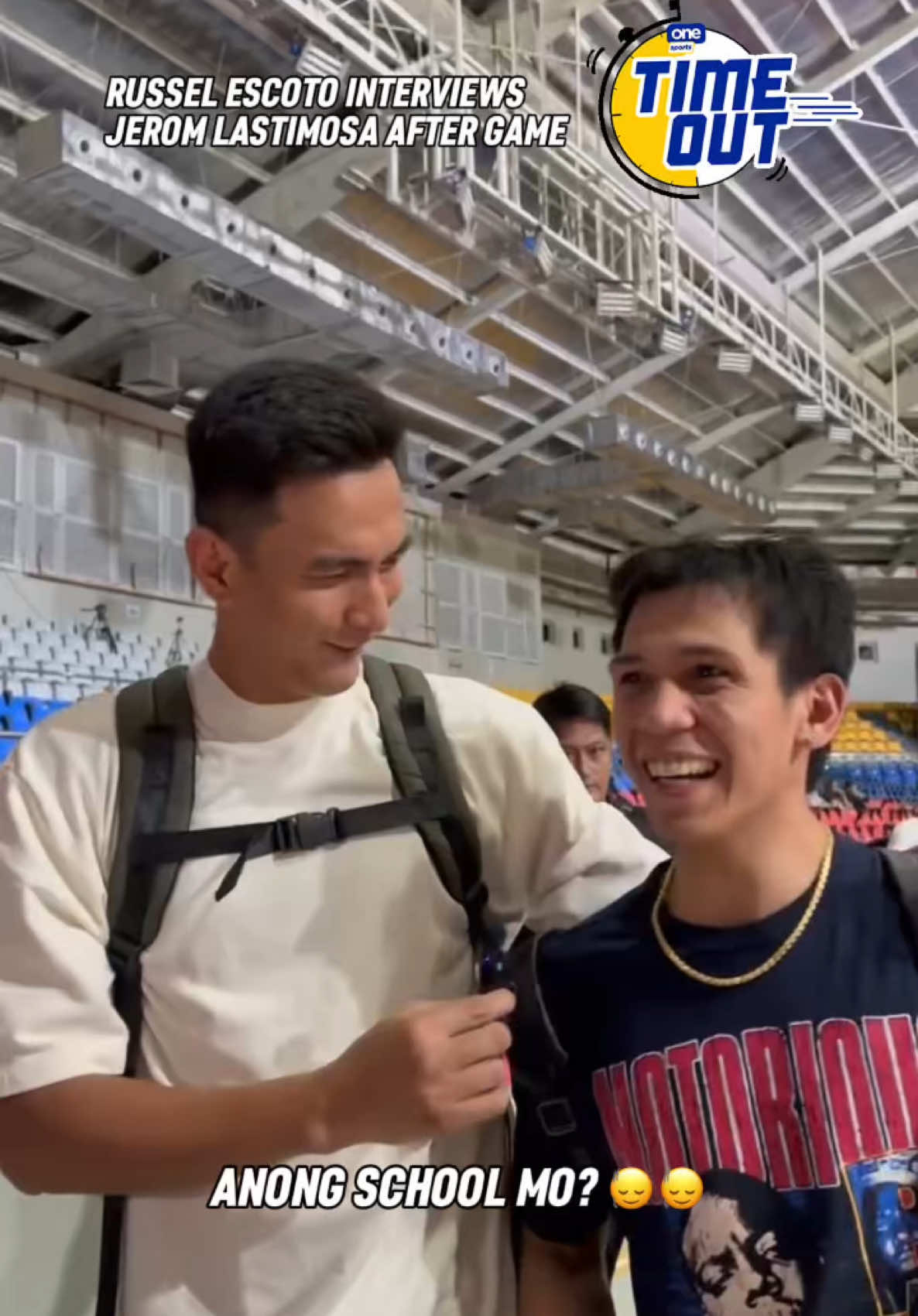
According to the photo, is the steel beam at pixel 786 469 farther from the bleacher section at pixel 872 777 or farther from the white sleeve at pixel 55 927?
the white sleeve at pixel 55 927

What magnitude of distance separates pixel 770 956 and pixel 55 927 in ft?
2.01

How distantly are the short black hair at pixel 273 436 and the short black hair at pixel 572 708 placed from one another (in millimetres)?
2029

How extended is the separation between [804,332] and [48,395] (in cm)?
707

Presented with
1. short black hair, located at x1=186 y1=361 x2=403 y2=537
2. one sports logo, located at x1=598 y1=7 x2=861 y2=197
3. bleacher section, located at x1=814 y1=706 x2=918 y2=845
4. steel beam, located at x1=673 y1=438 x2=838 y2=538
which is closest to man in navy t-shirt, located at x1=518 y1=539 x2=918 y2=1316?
short black hair, located at x1=186 y1=361 x2=403 y2=537

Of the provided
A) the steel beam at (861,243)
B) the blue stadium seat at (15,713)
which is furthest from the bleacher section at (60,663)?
the steel beam at (861,243)

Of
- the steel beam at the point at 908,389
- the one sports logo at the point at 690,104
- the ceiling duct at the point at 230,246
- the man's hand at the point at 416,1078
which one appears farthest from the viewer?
the steel beam at the point at 908,389

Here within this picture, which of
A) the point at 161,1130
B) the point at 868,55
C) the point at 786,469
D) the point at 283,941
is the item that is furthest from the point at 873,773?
the point at 161,1130

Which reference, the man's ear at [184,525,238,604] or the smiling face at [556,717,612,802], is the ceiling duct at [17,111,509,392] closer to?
the smiling face at [556,717,612,802]

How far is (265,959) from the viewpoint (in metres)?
1.02

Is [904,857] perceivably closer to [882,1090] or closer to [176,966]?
[882,1090]

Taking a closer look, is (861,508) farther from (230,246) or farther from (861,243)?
(230,246)

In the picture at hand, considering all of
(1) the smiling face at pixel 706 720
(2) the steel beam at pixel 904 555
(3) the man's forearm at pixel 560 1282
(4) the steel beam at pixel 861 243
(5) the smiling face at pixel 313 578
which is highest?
(4) the steel beam at pixel 861 243

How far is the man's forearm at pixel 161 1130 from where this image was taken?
91 cm

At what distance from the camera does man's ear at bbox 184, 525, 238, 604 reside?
1.05 m
